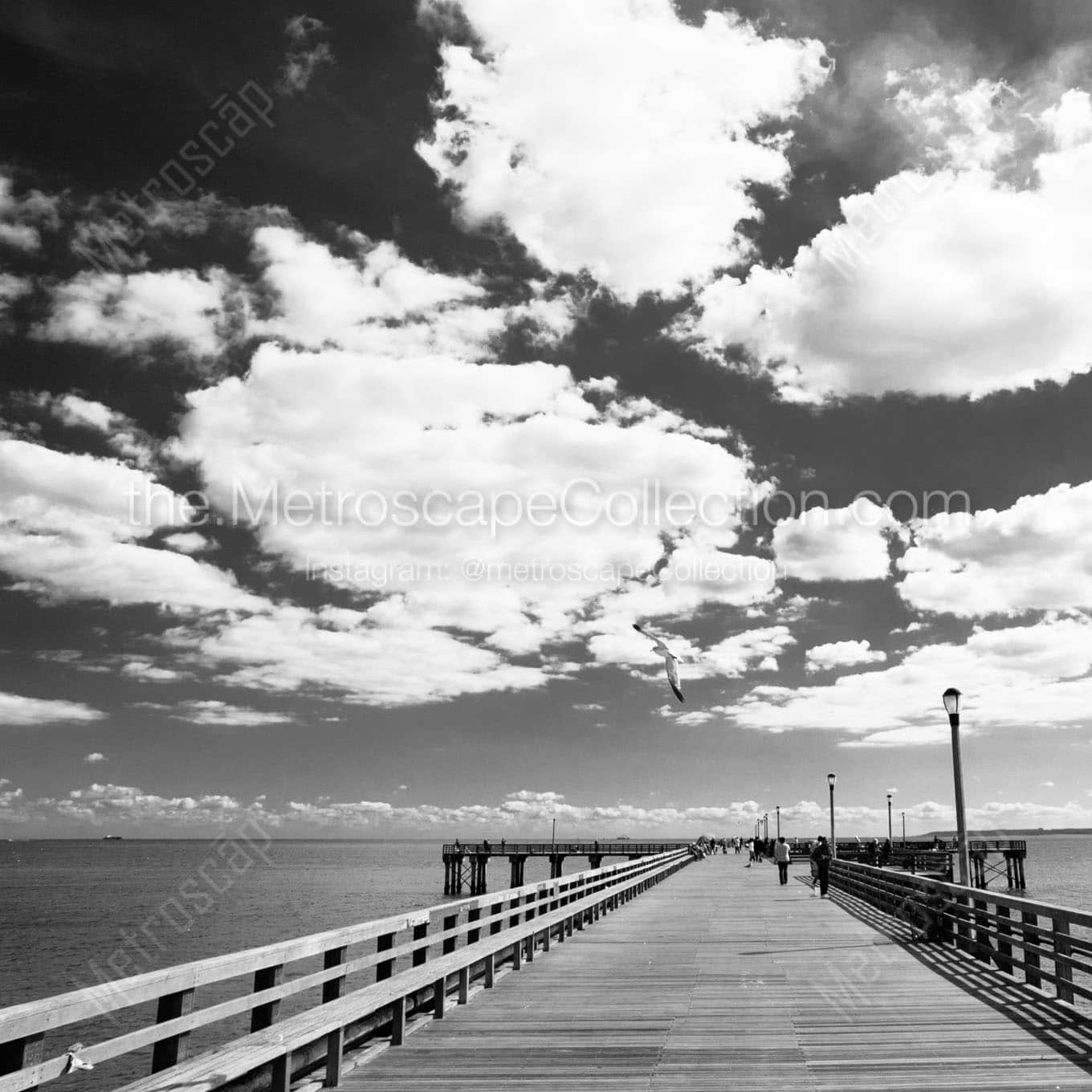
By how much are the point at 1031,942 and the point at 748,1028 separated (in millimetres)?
4353

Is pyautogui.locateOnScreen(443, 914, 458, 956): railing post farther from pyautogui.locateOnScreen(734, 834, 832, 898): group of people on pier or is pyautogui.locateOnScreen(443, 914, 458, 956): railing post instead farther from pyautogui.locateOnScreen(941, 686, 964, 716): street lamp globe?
pyautogui.locateOnScreen(734, 834, 832, 898): group of people on pier

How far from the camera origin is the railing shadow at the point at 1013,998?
8.55m

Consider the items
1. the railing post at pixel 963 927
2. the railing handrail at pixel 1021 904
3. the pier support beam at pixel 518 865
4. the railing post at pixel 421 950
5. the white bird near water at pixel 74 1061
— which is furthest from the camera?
the pier support beam at pixel 518 865

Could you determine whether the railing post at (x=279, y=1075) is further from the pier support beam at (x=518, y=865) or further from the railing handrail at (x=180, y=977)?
the pier support beam at (x=518, y=865)

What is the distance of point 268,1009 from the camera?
6.36m

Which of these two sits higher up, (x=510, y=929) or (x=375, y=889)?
(x=510, y=929)

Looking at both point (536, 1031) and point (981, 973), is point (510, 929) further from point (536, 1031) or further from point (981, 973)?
point (981, 973)

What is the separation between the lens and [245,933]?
54.8 meters

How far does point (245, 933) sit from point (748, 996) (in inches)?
1958

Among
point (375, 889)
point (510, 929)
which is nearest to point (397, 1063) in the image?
point (510, 929)

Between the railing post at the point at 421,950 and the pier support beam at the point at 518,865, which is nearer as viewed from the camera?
the railing post at the point at 421,950

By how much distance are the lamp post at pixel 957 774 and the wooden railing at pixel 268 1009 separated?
8675 mm

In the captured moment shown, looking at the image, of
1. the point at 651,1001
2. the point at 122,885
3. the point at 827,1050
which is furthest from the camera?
the point at 122,885

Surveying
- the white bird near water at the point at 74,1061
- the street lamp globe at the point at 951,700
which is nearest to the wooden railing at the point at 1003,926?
Answer: the street lamp globe at the point at 951,700
